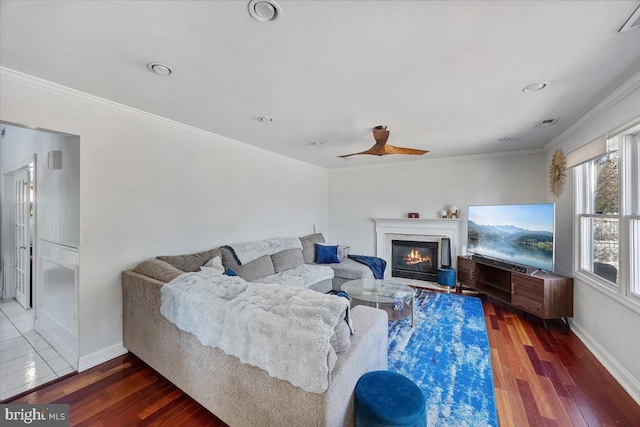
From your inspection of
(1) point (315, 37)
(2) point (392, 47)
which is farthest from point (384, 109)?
(1) point (315, 37)

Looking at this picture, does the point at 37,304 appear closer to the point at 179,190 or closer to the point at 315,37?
the point at 179,190

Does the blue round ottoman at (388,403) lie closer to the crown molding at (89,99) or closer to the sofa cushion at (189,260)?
the sofa cushion at (189,260)

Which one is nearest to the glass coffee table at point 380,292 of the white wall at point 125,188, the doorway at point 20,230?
the white wall at point 125,188

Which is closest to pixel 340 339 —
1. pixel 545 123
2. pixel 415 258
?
pixel 545 123

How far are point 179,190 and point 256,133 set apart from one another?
1201 mm

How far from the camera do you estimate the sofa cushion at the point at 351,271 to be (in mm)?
4137

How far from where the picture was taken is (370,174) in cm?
569

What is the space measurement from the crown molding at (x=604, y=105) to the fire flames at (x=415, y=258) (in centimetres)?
279

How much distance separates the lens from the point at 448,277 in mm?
4559

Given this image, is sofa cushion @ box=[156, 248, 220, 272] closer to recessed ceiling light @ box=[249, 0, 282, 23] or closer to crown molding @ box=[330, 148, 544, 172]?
recessed ceiling light @ box=[249, 0, 282, 23]

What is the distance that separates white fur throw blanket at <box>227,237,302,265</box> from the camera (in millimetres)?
3488

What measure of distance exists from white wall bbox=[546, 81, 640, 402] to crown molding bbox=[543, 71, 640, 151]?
0.10 ft

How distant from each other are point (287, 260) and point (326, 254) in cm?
85

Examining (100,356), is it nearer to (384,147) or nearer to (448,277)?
(384,147)
